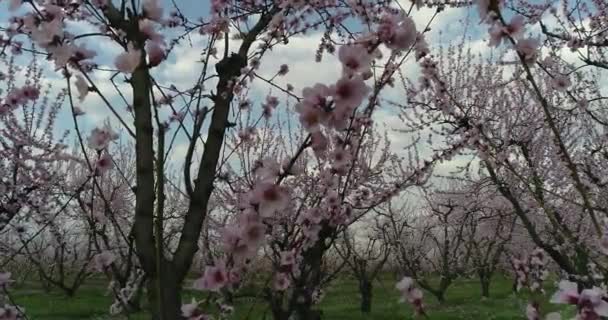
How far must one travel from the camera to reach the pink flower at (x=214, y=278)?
1.79 meters

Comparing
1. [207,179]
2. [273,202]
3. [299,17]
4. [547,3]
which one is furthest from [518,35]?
[547,3]

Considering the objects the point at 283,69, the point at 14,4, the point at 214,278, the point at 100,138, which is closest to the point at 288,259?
the point at 214,278

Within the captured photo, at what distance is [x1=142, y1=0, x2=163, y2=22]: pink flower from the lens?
6.31 feet

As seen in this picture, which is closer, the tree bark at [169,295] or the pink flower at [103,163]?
the tree bark at [169,295]

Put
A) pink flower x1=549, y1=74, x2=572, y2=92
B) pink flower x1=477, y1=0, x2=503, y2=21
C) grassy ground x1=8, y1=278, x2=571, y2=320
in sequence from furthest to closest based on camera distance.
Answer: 1. grassy ground x1=8, y1=278, x2=571, y2=320
2. pink flower x1=549, y1=74, x2=572, y2=92
3. pink flower x1=477, y1=0, x2=503, y2=21

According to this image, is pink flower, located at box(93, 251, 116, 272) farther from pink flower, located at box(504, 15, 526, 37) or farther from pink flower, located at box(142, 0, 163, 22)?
pink flower, located at box(504, 15, 526, 37)

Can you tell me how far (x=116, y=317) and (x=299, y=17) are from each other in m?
9.95

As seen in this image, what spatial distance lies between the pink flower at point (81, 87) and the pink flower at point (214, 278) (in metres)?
0.69

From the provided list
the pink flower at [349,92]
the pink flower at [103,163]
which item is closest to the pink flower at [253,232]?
the pink flower at [349,92]

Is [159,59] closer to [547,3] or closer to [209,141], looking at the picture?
[209,141]

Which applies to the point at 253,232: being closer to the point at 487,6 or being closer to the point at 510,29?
the point at 487,6

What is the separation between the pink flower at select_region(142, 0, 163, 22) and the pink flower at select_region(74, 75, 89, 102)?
293mm

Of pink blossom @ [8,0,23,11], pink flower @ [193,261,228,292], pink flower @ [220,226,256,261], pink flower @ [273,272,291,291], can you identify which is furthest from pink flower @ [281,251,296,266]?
pink blossom @ [8,0,23,11]

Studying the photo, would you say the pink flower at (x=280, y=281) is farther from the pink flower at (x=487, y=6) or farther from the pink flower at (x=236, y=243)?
the pink flower at (x=487, y=6)
